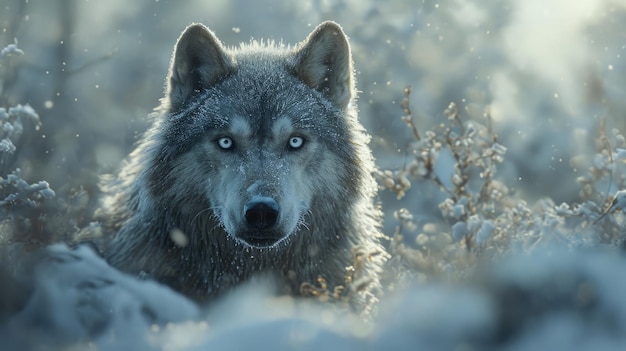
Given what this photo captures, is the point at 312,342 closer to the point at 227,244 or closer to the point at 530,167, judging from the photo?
the point at 227,244

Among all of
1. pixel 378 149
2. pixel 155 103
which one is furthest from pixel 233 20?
pixel 378 149

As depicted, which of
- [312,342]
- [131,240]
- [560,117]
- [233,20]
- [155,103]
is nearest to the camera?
[312,342]

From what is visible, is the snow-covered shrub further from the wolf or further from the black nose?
the black nose

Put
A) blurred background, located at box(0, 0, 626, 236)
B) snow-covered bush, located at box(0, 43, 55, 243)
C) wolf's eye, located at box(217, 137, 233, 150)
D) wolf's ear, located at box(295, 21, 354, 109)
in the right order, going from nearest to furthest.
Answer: snow-covered bush, located at box(0, 43, 55, 243) → wolf's eye, located at box(217, 137, 233, 150) → wolf's ear, located at box(295, 21, 354, 109) → blurred background, located at box(0, 0, 626, 236)

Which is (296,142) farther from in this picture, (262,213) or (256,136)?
(262,213)

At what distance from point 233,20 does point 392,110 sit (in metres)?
4.11

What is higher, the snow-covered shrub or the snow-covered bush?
the snow-covered shrub

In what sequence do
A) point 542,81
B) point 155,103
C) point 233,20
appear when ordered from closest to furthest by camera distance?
1. point 542,81
2. point 155,103
3. point 233,20

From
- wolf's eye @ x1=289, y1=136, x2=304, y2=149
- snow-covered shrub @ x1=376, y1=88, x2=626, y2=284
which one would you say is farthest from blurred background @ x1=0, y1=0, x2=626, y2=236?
wolf's eye @ x1=289, y1=136, x2=304, y2=149

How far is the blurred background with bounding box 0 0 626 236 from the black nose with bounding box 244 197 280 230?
1.91 meters

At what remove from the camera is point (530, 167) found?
8414mm

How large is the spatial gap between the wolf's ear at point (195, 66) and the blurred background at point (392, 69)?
3.85ft

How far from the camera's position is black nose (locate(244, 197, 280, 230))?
3748 millimetres

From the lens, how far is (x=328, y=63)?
4.99 meters
